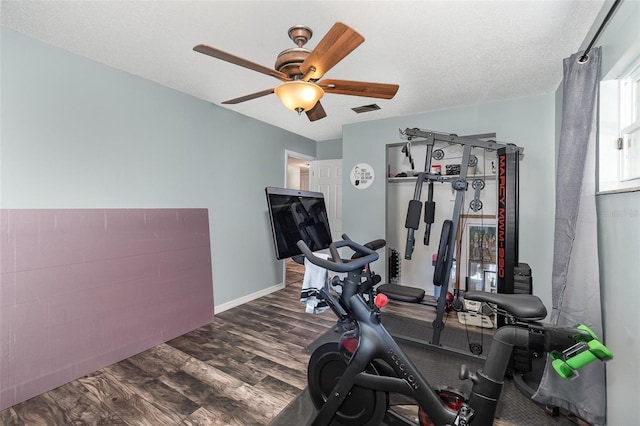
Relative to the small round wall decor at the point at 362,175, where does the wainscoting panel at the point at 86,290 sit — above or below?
below

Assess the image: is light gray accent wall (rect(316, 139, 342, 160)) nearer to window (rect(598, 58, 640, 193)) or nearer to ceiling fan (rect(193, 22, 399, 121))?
ceiling fan (rect(193, 22, 399, 121))

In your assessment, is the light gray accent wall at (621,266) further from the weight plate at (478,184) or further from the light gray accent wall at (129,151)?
the light gray accent wall at (129,151)

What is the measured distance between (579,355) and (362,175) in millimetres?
3260

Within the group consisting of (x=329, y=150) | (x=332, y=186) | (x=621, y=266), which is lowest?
(x=621, y=266)

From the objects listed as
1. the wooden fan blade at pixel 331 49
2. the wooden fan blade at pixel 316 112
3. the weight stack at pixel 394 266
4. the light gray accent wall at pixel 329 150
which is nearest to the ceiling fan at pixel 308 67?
the wooden fan blade at pixel 331 49

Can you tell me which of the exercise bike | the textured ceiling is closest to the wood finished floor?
the exercise bike

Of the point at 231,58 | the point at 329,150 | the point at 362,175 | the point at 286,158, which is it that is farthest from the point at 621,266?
the point at 329,150

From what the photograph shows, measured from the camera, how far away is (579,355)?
38.6 inches

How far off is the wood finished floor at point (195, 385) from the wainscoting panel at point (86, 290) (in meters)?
0.15

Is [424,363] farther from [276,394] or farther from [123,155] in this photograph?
[123,155]

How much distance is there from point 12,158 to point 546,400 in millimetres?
3961

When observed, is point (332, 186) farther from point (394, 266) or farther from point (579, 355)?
point (579, 355)

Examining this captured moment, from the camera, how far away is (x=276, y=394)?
76.2 inches

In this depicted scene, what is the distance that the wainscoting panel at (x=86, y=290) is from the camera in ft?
6.22
